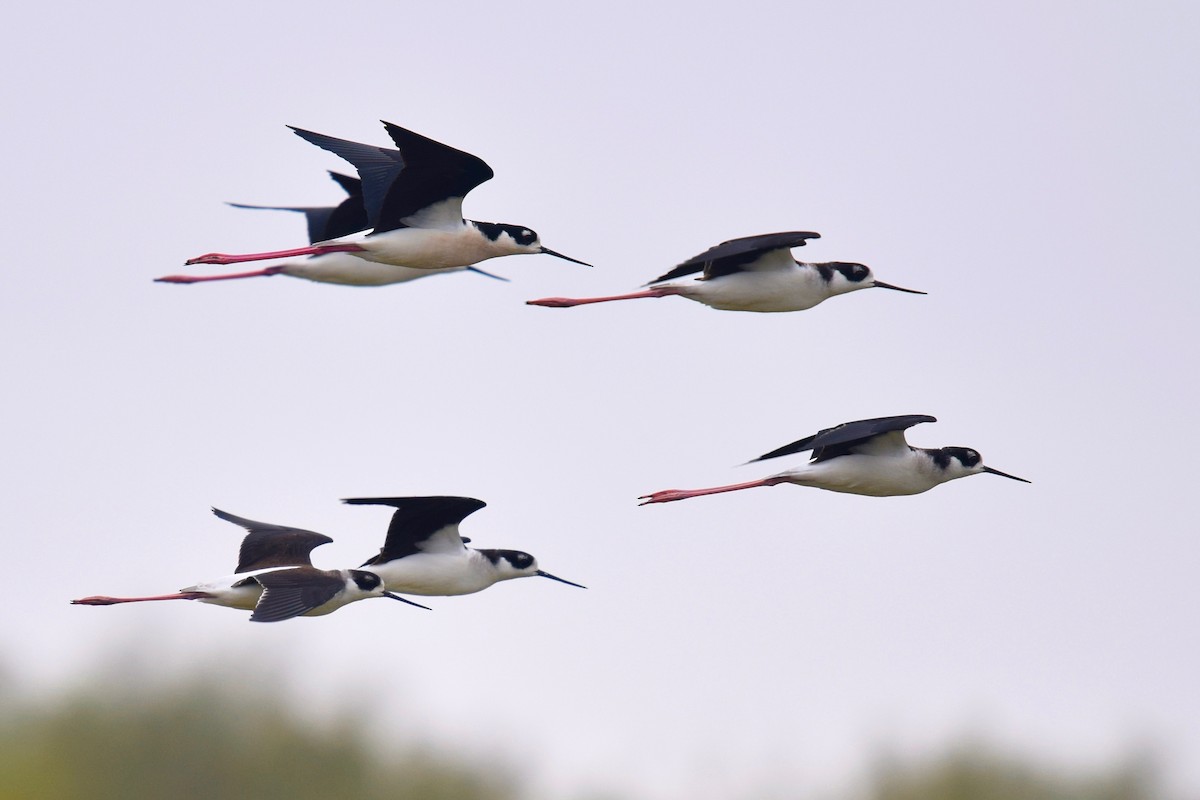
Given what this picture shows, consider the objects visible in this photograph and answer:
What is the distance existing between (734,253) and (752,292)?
0.58 meters

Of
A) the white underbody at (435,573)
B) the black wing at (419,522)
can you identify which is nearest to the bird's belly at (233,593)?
the white underbody at (435,573)

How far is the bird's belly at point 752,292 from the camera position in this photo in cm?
1201

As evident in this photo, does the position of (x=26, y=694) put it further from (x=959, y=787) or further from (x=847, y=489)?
(x=847, y=489)

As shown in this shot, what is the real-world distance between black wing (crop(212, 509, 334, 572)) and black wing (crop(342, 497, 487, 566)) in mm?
353

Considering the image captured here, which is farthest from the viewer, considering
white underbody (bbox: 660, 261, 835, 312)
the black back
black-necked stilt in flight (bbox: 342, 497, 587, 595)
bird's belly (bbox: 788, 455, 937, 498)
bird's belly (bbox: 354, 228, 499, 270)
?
black-necked stilt in flight (bbox: 342, 497, 587, 595)

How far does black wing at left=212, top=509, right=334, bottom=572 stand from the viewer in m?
12.8

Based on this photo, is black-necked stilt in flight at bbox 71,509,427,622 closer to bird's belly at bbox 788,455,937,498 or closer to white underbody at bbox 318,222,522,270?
white underbody at bbox 318,222,522,270

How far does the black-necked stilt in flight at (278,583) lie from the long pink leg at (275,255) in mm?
1641

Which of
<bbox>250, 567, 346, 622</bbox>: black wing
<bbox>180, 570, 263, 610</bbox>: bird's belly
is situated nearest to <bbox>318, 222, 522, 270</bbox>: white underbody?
<bbox>250, 567, 346, 622</bbox>: black wing

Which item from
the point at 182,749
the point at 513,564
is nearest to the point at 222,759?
the point at 182,749

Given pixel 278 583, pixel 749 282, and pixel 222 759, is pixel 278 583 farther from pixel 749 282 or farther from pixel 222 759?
pixel 222 759

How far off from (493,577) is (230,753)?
20.7ft

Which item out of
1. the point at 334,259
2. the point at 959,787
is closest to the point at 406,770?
the point at 959,787

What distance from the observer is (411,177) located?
11555 mm
